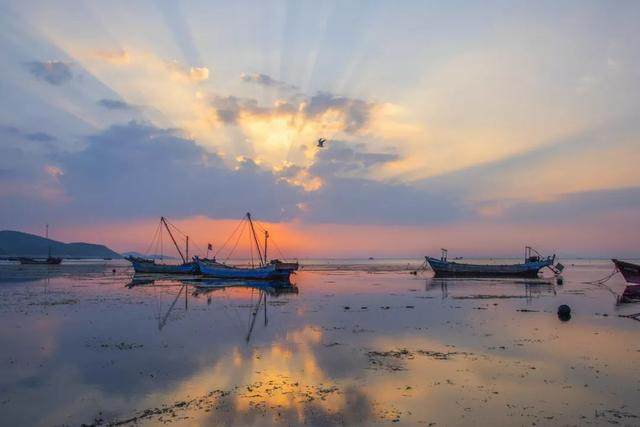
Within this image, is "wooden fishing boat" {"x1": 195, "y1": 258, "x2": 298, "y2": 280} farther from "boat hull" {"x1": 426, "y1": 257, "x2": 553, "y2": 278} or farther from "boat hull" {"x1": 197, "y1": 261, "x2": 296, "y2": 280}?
"boat hull" {"x1": 426, "y1": 257, "x2": 553, "y2": 278}

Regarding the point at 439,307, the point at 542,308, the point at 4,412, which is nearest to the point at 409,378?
the point at 4,412

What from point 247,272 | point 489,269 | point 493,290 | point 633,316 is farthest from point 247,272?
point 633,316

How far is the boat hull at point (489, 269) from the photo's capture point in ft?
250

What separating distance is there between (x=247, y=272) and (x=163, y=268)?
2353cm

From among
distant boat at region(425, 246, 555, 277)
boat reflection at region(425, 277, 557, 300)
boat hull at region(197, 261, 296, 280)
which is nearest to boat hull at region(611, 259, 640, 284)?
boat reflection at region(425, 277, 557, 300)

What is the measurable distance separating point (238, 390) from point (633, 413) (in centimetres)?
934

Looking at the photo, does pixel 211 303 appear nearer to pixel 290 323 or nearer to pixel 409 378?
pixel 290 323

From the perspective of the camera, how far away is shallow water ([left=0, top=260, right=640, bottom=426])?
10531 millimetres

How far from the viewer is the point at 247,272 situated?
200 ft

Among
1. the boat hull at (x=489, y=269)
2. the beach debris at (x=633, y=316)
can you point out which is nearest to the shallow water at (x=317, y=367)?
the beach debris at (x=633, y=316)

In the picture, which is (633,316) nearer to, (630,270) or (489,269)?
(630,270)

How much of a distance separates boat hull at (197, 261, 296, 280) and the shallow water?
1206 inches

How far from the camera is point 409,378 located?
13.3 meters

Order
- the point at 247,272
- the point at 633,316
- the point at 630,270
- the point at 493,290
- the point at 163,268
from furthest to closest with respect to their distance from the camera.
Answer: the point at 163,268 → the point at 247,272 → the point at 630,270 → the point at 493,290 → the point at 633,316
